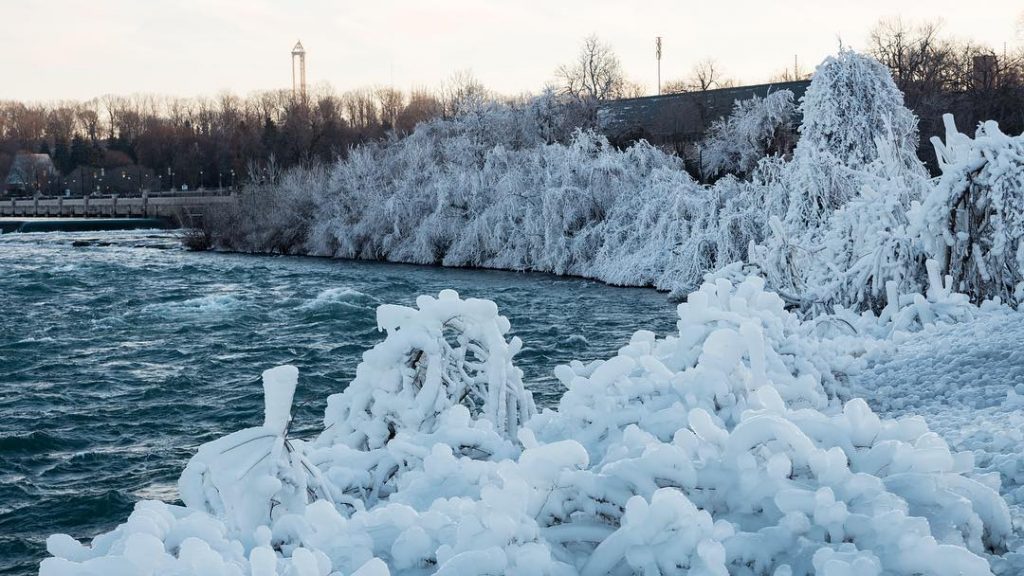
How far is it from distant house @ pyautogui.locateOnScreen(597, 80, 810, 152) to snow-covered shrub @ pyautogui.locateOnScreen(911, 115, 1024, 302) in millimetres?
30659

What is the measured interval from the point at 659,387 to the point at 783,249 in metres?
9.16

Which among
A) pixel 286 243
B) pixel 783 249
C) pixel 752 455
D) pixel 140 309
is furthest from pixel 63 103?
pixel 752 455

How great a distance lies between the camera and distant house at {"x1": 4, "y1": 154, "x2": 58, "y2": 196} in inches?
3524

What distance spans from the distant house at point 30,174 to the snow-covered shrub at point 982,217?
9162 centimetres

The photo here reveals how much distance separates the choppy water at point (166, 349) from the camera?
8.98m

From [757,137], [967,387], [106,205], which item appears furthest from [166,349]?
[106,205]

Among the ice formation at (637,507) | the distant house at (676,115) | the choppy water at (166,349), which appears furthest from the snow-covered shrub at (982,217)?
the distant house at (676,115)

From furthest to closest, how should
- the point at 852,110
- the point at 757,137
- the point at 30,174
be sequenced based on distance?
A: 1. the point at 30,174
2. the point at 757,137
3. the point at 852,110

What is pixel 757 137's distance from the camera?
30.3m

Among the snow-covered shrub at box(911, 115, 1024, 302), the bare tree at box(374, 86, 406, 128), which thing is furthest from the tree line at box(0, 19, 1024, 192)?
the snow-covered shrub at box(911, 115, 1024, 302)

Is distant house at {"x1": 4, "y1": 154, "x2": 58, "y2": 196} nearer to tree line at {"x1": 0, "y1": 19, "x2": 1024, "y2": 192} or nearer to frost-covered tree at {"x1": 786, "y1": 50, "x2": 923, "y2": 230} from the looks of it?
tree line at {"x1": 0, "y1": 19, "x2": 1024, "y2": 192}

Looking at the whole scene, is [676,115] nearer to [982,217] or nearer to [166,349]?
[166,349]

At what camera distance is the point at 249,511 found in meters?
2.84

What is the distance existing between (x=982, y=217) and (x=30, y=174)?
98293 millimetres
